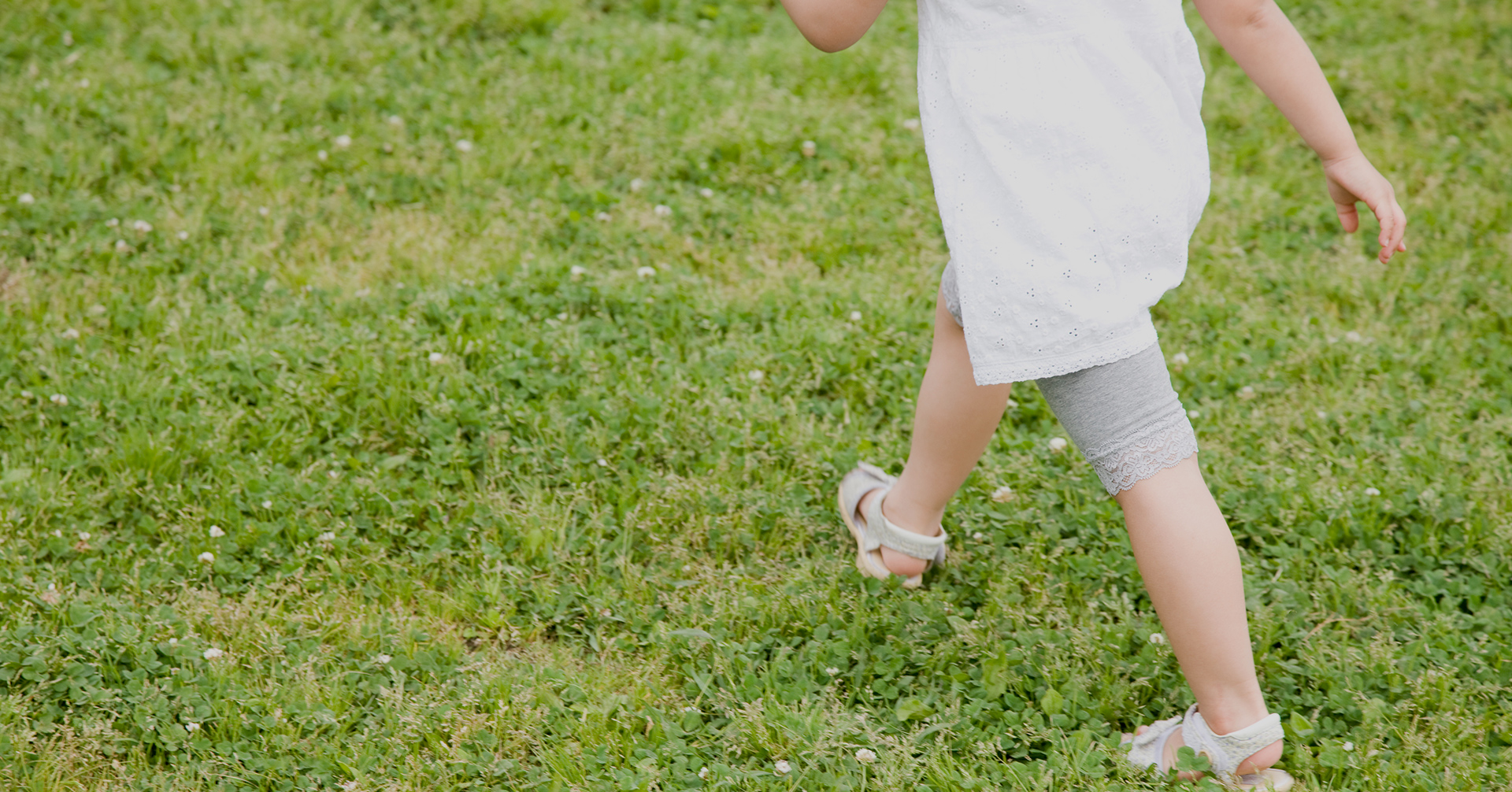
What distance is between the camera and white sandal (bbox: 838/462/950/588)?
2.77 metres

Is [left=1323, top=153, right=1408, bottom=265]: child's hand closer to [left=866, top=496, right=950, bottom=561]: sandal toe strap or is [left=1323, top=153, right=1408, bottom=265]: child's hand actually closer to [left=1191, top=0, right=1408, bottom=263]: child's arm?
[left=1191, top=0, right=1408, bottom=263]: child's arm

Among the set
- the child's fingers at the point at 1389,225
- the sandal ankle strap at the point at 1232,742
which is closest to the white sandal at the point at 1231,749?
the sandal ankle strap at the point at 1232,742

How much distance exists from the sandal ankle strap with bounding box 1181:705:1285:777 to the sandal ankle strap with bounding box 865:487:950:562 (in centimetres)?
71

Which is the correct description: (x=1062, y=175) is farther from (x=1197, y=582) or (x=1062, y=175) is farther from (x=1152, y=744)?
(x=1152, y=744)

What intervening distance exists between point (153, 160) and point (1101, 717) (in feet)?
11.8

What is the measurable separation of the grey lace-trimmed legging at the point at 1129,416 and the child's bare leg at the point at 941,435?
1.17 ft

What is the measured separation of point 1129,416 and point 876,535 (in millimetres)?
837

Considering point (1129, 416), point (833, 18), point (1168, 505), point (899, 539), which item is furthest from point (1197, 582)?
point (833, 18)

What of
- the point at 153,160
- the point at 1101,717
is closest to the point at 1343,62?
the point at 1101,717

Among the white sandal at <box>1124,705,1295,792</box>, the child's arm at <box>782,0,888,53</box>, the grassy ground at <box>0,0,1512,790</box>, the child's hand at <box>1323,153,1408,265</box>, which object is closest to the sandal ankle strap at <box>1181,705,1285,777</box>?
the white sandal at <box>1124,705,1295,792</box>

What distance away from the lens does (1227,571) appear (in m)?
2.12

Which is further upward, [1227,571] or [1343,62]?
[1227,571]

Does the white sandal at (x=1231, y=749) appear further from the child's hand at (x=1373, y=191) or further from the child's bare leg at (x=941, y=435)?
the child's hand at (x=1373, y=191)

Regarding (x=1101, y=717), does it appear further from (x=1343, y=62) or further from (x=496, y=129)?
(x=1343, y=62)
